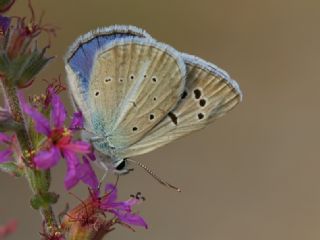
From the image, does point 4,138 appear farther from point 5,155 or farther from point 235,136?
point 235,136

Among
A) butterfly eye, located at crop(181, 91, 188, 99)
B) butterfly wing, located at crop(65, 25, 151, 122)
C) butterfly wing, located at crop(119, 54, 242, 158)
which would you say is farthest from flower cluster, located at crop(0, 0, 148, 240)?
butterfly eye, located at crop(181, 91, 188, 99)

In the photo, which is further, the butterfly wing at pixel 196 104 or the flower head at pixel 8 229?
the butterfly wing at pixel 196 104

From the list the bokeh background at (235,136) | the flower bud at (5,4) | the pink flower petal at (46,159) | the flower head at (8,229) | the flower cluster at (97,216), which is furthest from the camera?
the bokeh background at (235,136)

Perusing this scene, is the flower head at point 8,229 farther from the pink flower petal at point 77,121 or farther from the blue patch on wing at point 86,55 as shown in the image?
the blue patch on wing at point 86,55

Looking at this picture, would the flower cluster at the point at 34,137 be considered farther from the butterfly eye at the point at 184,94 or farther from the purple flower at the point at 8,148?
the butterfly eye at the point at 184,94

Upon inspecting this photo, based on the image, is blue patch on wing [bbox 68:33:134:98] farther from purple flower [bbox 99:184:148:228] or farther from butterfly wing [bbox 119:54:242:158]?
purple flower [bbox 99:184:148:228]

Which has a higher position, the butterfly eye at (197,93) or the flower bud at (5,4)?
the flower bud at (5,4)

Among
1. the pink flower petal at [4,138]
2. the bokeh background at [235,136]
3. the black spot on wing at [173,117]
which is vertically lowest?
the bokeh background at [235,136]

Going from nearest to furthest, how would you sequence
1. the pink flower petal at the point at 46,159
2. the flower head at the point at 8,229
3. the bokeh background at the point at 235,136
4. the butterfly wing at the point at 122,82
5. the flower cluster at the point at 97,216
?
the flower head at the point at 8,229 → the pink flower petal at the point at 46,159 → the flower cluster at the point at 97,216 → the butterfly wing at the point at 122,82 → the bokeh background at the point at 235,136

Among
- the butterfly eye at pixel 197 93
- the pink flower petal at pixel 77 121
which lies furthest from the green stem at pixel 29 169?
the butterfly eye at pixel 197 93
